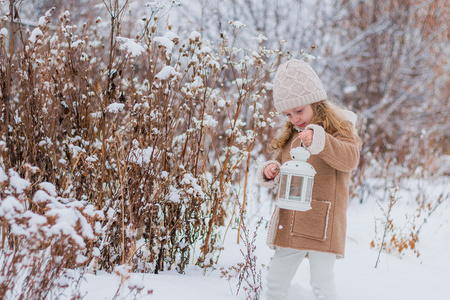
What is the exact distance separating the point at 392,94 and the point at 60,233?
9.12m

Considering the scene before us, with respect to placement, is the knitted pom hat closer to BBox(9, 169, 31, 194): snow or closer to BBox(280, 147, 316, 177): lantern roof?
BBox(280, 147, 316, 177): lantern roof

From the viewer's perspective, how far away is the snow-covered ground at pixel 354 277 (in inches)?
96.0

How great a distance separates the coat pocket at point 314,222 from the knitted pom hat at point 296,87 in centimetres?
54

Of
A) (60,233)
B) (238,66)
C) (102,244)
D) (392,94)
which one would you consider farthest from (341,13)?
(60,233)

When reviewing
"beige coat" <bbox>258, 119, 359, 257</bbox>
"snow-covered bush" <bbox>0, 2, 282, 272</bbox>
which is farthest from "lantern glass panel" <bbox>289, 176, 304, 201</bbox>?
"snow-covered bush" <bbox>0, 2, 282, 272</bbox>

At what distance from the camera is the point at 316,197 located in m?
2.35

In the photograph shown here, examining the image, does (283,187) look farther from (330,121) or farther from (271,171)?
(330,121)

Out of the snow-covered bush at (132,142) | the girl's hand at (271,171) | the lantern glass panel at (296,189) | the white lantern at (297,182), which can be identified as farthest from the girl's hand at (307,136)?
the snow-covered bush at (132,142)

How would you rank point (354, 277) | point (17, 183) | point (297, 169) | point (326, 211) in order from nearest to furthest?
point (17, 183)
point (297, 169)
point (326, 211)
point (354, 277)

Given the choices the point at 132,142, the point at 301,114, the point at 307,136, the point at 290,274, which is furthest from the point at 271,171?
the point at 132,142

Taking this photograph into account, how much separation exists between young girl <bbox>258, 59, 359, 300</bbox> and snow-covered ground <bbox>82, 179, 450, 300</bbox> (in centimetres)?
51

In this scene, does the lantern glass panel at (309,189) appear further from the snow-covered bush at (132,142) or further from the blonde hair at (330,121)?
the snow-covered bush at (132,142)

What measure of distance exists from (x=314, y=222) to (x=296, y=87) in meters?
0.73

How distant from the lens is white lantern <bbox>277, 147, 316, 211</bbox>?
2.12m
